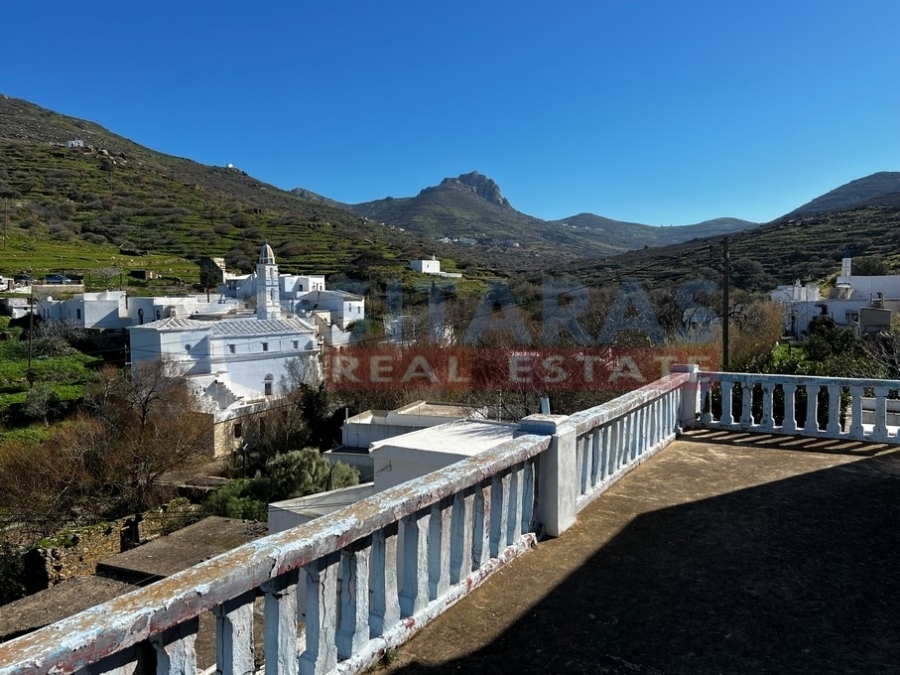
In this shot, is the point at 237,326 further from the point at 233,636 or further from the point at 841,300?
the point at 233,636

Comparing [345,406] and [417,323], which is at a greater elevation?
[417,323]

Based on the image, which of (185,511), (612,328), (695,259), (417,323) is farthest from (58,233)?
(612,328)

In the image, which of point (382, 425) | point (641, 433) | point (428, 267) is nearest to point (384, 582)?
point (641, 433)

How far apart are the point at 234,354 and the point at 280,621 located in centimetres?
3557

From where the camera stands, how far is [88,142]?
332 feet

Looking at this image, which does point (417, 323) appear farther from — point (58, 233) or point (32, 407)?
point (58, 233)

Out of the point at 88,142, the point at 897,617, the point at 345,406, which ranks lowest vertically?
the point at 345,406

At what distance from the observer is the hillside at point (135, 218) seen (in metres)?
62.9

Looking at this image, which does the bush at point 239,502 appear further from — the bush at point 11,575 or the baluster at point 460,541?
the baluster at point 460,541

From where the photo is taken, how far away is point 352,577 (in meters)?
2.32

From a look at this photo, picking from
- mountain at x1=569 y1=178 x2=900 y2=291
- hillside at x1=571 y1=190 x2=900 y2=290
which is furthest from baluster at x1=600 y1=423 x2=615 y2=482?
hillside at x1=571 y1=190 x2=900 y2=290

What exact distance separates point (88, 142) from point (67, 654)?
12002 cm

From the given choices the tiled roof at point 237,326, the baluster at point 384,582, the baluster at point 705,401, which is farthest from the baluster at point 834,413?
the tiled roof at point 237,326

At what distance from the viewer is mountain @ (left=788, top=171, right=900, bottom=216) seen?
7300 cm
